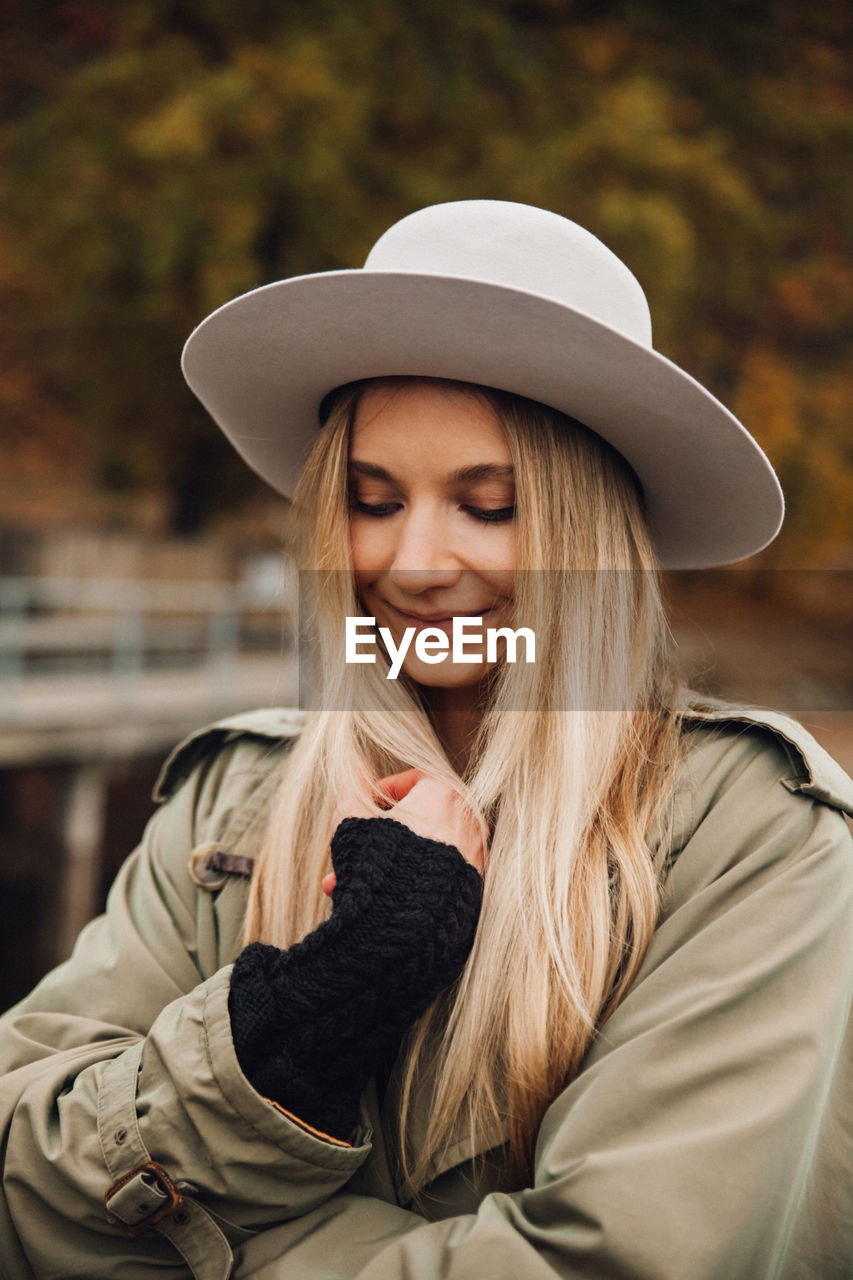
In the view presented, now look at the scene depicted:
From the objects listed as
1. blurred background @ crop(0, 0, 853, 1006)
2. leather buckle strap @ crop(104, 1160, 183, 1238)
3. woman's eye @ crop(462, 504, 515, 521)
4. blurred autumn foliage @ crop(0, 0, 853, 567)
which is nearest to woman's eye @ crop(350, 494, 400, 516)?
woman's eye @ crop(462, 504, 515, 521)

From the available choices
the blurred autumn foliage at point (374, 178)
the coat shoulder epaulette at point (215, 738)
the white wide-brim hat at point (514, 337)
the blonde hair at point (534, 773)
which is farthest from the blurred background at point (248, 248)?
the white wide-brim hat at point (514, 337)

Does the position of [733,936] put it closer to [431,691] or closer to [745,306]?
[431,691]

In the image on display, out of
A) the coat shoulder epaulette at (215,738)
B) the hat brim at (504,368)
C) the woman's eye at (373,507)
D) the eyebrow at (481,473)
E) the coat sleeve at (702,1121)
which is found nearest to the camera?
the coat sleeve at (702,1121)

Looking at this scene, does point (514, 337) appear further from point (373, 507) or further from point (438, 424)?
point (373, 507)

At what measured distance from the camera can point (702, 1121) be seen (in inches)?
44.6

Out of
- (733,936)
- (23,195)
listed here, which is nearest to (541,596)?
(733,936)

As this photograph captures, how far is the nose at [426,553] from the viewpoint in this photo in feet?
4.96

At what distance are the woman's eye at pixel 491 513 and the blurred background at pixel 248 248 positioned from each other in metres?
7.35

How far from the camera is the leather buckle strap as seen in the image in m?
1.26

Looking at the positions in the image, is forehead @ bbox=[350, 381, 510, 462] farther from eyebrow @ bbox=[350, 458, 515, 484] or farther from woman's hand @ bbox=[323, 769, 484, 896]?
woman's hand @ bbox=[323, 769, 484, 896]

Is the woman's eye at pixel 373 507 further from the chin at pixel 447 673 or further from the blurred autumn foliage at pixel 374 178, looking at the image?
the blurred autumn foliage at pixel 374 178

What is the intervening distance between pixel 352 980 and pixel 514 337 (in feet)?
2.69

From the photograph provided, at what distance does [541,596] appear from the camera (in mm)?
1501

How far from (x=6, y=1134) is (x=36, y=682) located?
894 cm
